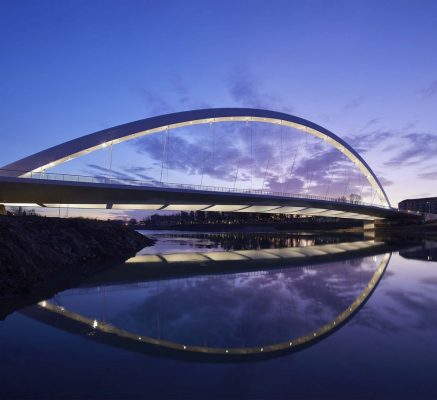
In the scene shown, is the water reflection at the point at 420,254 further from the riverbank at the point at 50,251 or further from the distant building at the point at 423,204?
the distant building at the point at 423,204

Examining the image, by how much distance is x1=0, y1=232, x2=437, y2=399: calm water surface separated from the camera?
378 cm

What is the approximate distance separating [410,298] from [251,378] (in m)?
6.61

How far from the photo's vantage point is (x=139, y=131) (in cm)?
2916

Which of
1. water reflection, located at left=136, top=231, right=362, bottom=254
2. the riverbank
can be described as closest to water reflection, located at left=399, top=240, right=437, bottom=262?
water reflection, located at left=136, top=231, right=362, bottom=254

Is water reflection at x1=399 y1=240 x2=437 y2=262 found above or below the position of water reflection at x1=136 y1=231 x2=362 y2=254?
above

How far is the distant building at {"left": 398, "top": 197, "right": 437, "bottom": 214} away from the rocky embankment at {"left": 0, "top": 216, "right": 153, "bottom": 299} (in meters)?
151

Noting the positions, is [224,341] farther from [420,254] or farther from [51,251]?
[420,254]

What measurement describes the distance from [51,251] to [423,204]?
17402 cm

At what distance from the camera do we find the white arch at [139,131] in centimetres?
2386

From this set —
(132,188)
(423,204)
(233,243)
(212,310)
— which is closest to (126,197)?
(132,188)

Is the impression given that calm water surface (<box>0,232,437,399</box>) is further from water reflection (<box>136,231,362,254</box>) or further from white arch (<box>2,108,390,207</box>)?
white arch (<box>2,108,390,207</box>)

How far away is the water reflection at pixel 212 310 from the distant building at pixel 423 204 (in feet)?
505

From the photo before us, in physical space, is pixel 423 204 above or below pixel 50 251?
above

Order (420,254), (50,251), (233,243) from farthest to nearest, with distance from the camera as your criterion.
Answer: (233,243) < (420,254) < (50,251)
